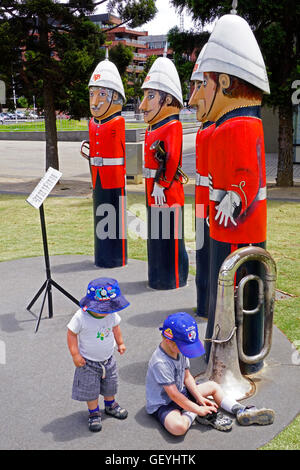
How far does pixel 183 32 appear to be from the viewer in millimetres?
13297

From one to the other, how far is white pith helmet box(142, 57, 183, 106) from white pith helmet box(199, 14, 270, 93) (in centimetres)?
202

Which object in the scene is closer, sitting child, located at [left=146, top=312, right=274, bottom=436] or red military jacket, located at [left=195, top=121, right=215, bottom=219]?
sitting child, located at [left=146, top=312, right=274, bottom=436]

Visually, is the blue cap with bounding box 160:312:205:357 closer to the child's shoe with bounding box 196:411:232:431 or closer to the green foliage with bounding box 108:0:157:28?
the child's shoe with bounding box 196:411:232:431

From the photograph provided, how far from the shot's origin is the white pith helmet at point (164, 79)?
6.09 meters

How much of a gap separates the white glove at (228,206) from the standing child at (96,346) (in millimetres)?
1137

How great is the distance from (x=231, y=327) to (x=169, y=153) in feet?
8.96

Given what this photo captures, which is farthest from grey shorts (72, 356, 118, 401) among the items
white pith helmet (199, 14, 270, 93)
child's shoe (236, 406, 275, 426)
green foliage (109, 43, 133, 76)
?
green foliage (109, 43, 133, 76)

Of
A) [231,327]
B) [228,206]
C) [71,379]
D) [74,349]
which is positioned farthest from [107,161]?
[74,349]

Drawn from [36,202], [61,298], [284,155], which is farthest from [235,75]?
[284,155]

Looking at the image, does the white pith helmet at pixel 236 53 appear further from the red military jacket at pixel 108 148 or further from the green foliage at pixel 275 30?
the green foliage at pixel 275 30

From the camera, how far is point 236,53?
4.00 metres

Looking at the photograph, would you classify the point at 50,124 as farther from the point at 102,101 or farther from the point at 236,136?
→ the point at 236,136

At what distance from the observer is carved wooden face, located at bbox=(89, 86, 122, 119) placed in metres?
6.93

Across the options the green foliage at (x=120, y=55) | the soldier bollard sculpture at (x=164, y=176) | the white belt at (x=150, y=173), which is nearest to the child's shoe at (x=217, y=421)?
the soldier bollard sculpture at (x=164, y=176)
